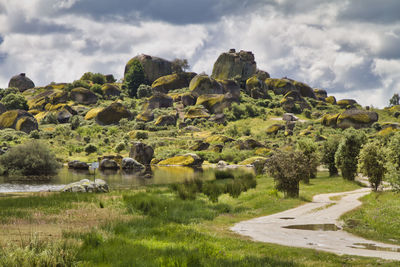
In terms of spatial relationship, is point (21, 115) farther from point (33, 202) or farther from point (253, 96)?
point (253, 96)

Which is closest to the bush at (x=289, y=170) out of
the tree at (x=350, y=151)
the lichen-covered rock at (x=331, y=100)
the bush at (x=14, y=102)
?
the tree at (x=350, y=151)

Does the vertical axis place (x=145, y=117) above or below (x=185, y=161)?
above

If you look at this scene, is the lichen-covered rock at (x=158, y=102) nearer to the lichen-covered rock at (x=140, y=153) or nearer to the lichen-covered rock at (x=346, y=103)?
the lichen-covered rock at (x=140, y=153)

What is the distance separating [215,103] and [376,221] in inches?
4033

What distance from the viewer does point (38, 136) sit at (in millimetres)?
78250

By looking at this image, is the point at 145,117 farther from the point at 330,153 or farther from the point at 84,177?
the point at 330,153

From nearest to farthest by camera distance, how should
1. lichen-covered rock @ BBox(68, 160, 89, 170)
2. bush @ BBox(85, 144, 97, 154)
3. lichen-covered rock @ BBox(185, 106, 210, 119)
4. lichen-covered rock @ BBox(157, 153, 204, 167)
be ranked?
lichen-covered rock @ BBox(68, 160, 89, 170)
lichen-covered rock @ BBox(157, 153, 204, 167)
bush @ BBox(85, 144, 97, 154)
lichen-covered rock @ BBox(185, 106, 210, 119)

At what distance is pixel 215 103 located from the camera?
117 m

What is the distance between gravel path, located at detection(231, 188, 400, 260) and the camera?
11.4 metres

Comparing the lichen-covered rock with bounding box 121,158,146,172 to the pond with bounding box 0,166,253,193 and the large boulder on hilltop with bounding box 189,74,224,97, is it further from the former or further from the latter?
the large boulder on hilltop with bounding box 189,74,224,97

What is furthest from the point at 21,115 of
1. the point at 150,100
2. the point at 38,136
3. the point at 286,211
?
the point at 286,211

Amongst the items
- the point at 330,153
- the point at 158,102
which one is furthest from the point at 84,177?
the point at 158,102

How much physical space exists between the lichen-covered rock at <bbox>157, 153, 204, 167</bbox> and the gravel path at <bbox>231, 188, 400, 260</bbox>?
41711 mm

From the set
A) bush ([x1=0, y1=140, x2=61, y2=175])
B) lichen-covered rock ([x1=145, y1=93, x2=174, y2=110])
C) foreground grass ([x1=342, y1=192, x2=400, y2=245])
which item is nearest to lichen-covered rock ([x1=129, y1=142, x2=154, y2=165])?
bush ([x1=0, y1=140, x2=61, y2=175])
